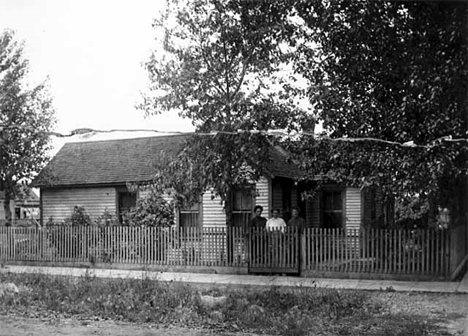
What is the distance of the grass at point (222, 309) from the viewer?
8086mm

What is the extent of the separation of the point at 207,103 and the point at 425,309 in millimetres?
7729

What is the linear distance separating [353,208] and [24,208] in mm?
44330

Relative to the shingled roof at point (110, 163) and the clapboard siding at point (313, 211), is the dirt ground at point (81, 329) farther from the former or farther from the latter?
the clapboard siding at point (313, 211)

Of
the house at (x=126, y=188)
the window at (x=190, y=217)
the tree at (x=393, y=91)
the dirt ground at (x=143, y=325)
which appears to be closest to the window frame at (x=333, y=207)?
the house at (x=126, y=188)

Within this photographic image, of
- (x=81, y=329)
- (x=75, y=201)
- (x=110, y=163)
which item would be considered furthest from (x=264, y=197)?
(x=81, y=329)

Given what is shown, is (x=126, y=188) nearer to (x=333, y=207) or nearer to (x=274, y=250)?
(x=333, y=207)

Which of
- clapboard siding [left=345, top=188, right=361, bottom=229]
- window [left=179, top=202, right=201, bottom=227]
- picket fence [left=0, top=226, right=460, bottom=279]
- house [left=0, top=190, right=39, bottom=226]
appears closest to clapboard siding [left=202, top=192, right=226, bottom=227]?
window [left=179, top=202, right=201, bottom=227]

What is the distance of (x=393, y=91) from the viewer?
12.9 metres

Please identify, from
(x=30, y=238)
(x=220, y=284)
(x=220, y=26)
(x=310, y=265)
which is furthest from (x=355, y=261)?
(x=30, y=238)

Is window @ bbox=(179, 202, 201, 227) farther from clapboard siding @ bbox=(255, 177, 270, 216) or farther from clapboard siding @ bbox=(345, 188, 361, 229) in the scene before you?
clapboard siding @ bbox=(345, 188, 361, 229)

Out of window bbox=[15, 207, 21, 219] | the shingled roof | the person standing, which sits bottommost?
window bbox=[15, 207, 21, 219]

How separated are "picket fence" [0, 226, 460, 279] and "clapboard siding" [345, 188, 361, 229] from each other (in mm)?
6992

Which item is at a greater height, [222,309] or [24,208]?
[222,309]

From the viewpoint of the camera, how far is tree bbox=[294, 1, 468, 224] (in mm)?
11461
